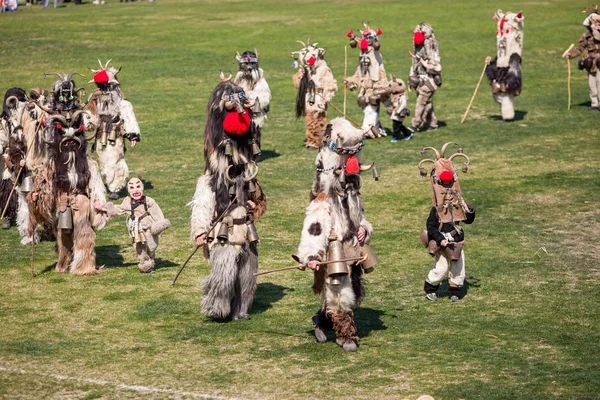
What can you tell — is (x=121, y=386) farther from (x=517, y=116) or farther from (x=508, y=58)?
(x=517, y=116)

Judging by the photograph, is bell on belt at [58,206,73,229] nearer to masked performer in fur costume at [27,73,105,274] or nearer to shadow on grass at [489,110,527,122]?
masked performer in fur costume at [27,73,105,274]

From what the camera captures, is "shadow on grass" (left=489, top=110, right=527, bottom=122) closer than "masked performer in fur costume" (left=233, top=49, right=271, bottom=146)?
No

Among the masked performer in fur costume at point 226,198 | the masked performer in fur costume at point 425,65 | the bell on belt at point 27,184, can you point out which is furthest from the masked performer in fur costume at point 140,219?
the masked performer in fur costume at point 425,65

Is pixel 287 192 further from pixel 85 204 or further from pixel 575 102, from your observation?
pixel 575 102

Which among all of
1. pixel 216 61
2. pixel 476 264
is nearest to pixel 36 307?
pixel 476 264

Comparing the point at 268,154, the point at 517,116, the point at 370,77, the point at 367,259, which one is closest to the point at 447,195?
the point at 367,259

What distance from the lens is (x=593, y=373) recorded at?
11039 millimetres

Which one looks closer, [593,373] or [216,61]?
[593,373]

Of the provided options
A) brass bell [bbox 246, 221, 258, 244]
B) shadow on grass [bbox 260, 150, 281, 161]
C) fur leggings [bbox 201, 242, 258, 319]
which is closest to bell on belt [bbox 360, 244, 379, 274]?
brass bell [bbox 246, 221, 258, 244]

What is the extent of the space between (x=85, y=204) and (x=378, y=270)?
4.58 m

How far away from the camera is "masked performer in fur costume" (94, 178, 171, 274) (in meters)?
15.1

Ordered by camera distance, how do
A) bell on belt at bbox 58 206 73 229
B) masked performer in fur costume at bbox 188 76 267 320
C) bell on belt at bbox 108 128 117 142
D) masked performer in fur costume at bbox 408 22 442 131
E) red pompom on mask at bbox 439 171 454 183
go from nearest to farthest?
masked performer in fur costume at bbox 188 76 267 320 < red pompom on mask at bbox 439 171 454 183 < bell on belt at bbox 58 206 73 229 < bell on belt at bbox 108 128 117 142 < masked performer in fur costume at bbox 408 22 442 131

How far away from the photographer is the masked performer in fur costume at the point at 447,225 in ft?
44.8

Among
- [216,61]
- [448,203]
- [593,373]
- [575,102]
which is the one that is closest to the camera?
[593,373]
